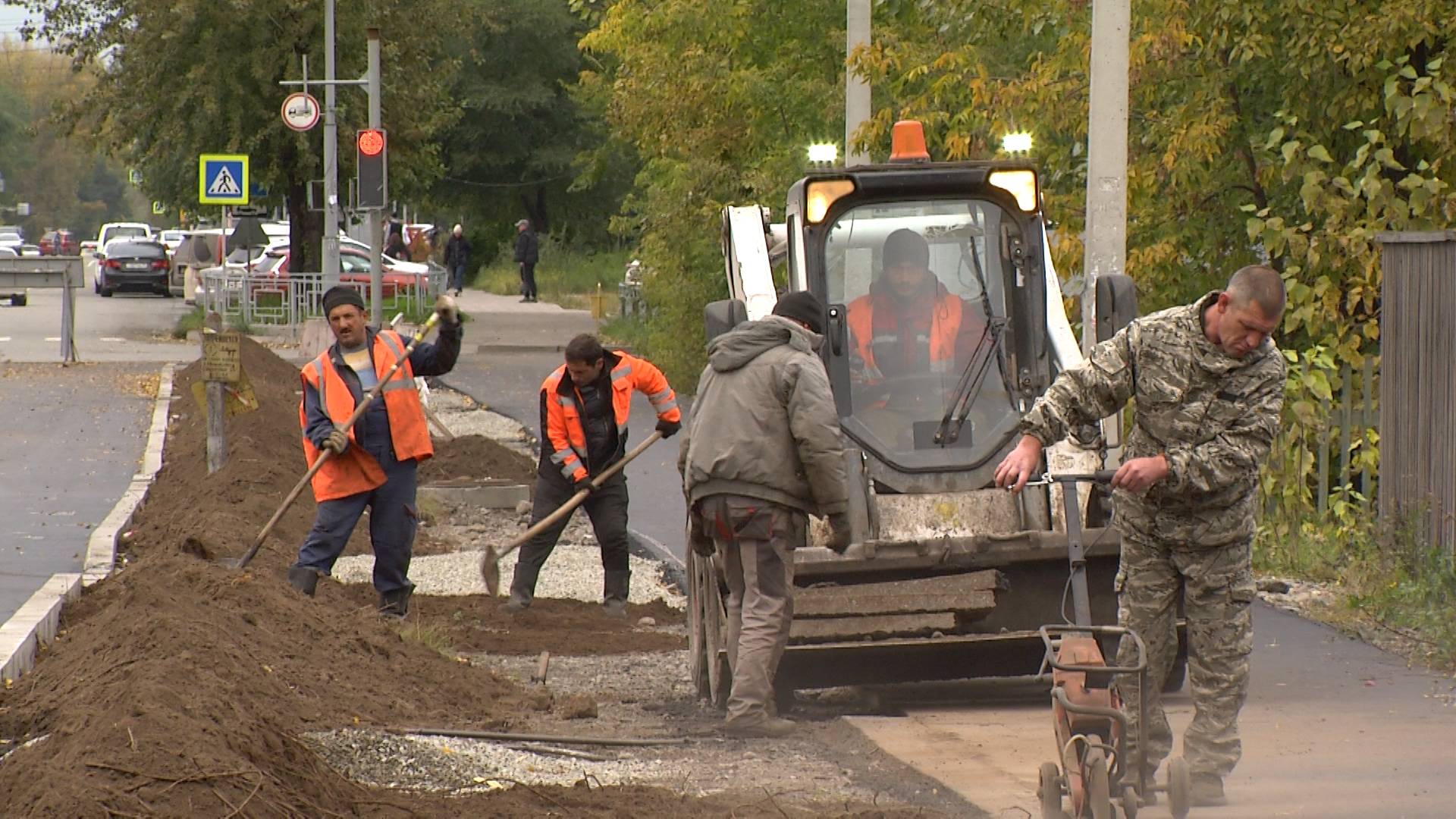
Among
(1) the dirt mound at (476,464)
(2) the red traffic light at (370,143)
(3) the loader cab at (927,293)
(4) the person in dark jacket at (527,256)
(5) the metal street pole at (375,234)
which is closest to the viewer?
(3) the loader cab at (927,293)

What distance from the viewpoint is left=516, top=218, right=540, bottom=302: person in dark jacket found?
46.1 meters

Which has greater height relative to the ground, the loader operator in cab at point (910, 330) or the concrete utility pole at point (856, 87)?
the concrete utility pole at point (856, 87)

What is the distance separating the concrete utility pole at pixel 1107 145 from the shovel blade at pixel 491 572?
3.55 metres

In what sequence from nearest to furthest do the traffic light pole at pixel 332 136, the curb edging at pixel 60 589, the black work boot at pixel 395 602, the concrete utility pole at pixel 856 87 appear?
the curb edging at pixel 60 589, the black work boot at pixel 395 602, the concrete utility pole at pixel 856 87, the traffic light pole at pixel 332 136

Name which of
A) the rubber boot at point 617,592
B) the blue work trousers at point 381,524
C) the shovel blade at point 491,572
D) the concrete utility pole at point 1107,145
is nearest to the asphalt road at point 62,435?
the blue work trousers at point 381,524

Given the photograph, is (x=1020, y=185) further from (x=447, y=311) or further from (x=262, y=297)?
(x=262, y=297)

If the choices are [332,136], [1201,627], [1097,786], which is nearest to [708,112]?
[332,136]

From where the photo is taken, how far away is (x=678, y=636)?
10828 mm

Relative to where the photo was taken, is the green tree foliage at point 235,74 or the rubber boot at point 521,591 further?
the green tree foliage at point 235,74

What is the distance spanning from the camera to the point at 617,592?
36.7 feet

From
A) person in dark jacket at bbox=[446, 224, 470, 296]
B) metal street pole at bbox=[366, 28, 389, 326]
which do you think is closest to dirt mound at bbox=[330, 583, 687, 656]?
metal street pole at bbox=[366, 28, 389, 326]

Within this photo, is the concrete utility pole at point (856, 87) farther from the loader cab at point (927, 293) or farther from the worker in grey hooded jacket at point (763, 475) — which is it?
the worker in grey hooded jacket at point (763, 475)

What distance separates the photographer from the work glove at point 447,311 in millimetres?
9844

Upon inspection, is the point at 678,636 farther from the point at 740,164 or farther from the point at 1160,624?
the point at 740,164
